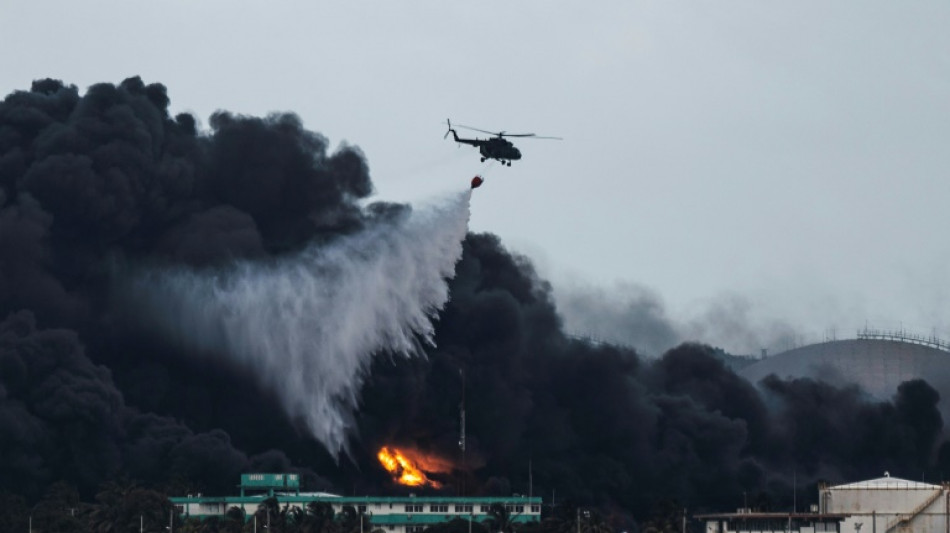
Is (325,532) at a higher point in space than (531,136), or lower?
lower
